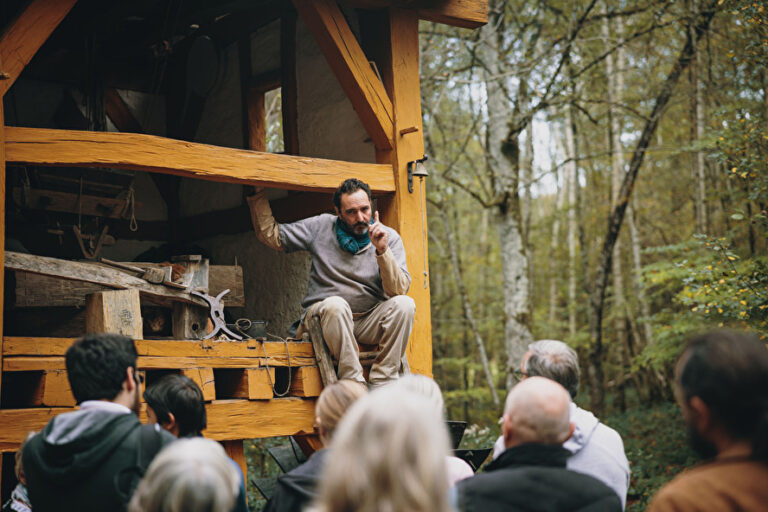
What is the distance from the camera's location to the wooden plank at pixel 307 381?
17.1 ft

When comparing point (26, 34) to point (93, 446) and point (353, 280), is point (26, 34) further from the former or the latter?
point (93, 446)

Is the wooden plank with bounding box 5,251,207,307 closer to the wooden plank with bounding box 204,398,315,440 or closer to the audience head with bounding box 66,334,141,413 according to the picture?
the wooden plank with bounding box 204,398,315,440

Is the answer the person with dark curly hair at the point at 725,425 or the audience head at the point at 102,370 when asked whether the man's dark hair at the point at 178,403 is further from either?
the person with dark curly hair at the point at 725,425

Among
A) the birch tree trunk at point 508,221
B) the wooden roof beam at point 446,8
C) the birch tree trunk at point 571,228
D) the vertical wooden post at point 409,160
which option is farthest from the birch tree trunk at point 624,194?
the birch tree trunk at point 571,228

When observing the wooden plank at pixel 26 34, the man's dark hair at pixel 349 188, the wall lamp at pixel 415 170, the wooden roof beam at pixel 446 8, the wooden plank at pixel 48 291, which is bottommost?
the wooden plank at pixel 48 291

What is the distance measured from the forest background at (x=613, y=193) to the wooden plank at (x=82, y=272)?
4779mm

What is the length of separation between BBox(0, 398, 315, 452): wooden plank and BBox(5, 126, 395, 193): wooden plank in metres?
1.63

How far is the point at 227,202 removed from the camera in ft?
27.5

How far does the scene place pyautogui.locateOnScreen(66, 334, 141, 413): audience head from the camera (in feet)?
8.96

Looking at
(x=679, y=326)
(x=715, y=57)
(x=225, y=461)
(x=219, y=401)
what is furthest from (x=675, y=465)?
(x=225, y=461)

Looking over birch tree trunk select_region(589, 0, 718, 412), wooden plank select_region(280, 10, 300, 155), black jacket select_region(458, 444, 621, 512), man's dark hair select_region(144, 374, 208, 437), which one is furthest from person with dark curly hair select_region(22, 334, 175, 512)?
birch tree trunk select_region(589, 0, 718, 412)


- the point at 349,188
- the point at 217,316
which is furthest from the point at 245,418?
the point at 349,188

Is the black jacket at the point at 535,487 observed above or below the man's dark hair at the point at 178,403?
below

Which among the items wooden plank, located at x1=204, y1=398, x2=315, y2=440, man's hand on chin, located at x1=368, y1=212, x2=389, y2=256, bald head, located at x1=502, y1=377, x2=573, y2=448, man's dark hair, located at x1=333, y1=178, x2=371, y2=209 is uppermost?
man's dark hair, located at x1=333, y1=178, x2=371, y2=209
